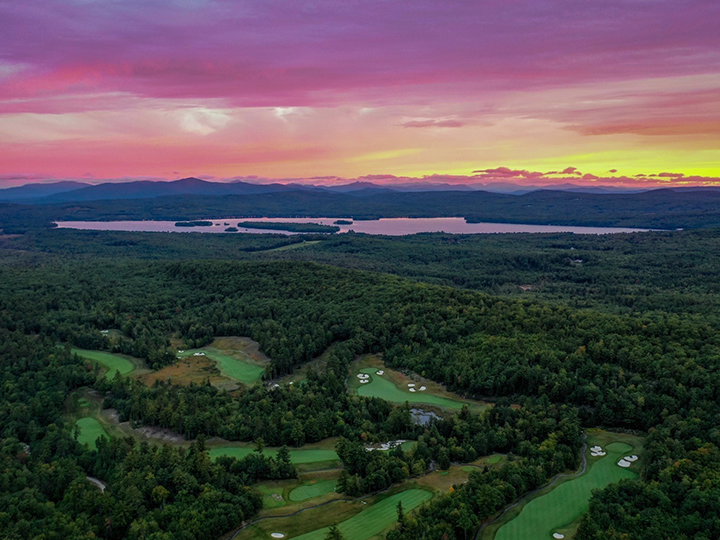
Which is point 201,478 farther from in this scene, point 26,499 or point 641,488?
point 641,488

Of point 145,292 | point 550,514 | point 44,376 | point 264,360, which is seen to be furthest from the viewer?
point 145,292

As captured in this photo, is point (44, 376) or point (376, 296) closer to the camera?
point (44, 376)

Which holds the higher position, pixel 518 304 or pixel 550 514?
pixel 518 304

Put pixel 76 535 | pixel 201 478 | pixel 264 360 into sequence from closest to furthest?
pixel 76 535, pixel 201 478, pixel 264 360

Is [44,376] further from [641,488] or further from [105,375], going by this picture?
[641,488]

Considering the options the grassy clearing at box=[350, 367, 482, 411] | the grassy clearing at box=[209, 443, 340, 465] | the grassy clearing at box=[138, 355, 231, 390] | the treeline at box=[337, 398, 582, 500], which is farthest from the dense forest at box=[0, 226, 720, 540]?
the grassy clearing at box=[138, 355, 231, 390]

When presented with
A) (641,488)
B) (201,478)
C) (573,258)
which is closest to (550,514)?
(641,488)
